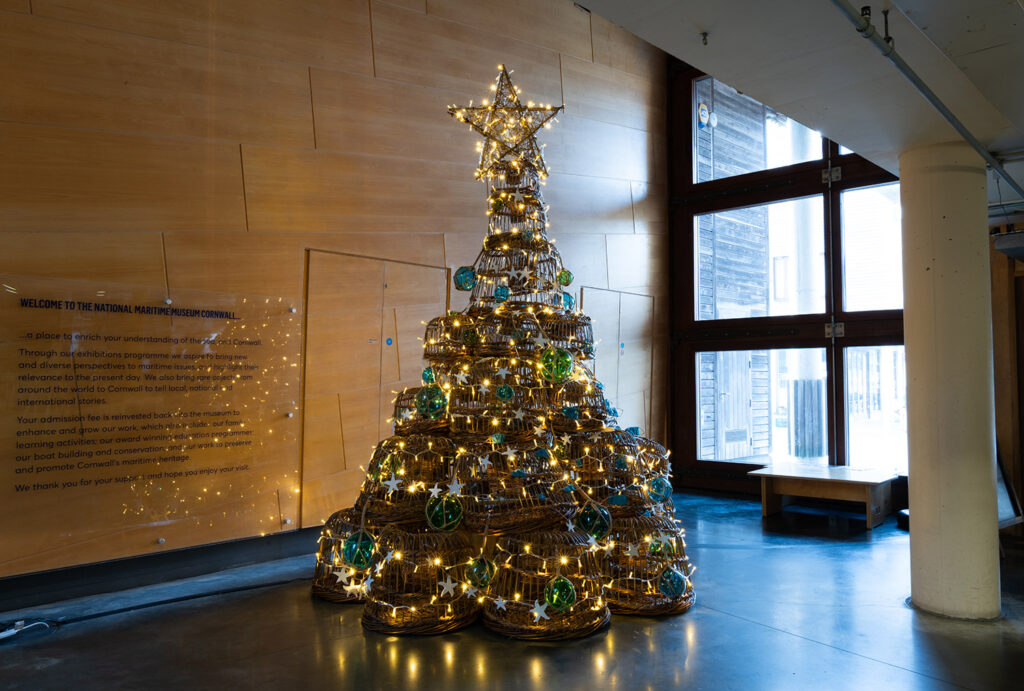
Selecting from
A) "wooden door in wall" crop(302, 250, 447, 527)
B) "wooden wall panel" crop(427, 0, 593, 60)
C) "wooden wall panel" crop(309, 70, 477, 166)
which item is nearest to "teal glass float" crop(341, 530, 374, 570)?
"wooden door in wall" crop(302, 250, 447, 527)

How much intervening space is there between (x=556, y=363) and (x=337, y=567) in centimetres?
196

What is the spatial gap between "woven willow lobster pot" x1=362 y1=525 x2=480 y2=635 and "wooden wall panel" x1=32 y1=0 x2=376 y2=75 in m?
3.95

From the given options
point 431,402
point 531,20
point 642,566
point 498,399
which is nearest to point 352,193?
point 431,402

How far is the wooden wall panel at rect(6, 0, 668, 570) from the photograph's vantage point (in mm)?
4785

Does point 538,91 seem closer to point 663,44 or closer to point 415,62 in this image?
point 415,62

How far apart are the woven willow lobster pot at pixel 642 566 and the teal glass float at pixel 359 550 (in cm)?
144

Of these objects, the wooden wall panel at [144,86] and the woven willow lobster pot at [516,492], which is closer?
the woven willow lobster pot at [516,492]

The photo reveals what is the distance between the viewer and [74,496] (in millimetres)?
4727

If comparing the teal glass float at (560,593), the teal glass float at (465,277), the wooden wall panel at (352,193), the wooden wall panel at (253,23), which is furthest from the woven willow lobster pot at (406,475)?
the wooden wall panel at (253,23)

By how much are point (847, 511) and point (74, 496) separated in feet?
23.9

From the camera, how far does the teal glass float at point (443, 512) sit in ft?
13.9

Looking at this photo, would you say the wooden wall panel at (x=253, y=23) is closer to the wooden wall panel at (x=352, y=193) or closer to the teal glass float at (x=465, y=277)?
the wooden wall panel at (x=352, y=193)

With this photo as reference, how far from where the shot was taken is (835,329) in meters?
8.52

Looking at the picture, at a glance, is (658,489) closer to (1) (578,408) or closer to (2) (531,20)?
(1) (578,408)
